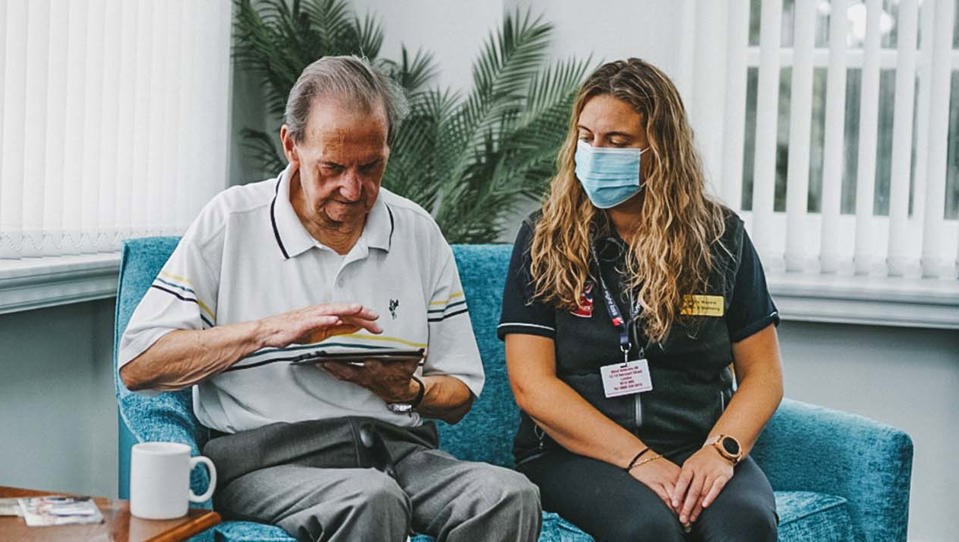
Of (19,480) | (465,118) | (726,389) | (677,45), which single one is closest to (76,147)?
(19,480)

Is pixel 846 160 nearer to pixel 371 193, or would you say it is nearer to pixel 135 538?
pixel 371 193

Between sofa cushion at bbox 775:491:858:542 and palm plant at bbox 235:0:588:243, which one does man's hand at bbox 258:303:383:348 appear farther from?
palm plant at bbox 235:0:588:243

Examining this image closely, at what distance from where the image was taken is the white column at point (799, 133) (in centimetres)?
341

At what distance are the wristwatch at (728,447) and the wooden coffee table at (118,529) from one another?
1.05m

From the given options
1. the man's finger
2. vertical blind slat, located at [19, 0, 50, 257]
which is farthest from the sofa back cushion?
vertical blind slat, located at [19, 0, 50, 257]

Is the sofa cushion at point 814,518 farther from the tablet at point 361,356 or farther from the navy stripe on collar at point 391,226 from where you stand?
the navy stripe on collar at point 391,226

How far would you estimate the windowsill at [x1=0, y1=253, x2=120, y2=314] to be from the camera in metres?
2.33

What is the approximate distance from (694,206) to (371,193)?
0.71m

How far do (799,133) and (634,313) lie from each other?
4.43ft

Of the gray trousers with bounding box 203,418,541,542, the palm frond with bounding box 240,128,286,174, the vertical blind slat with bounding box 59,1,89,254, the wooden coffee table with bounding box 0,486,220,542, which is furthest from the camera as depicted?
the palm frond with bounding box 240,128,286,174

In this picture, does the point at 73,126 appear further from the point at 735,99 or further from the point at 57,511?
the point at 735,99

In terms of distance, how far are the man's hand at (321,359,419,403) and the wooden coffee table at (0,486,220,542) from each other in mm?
427

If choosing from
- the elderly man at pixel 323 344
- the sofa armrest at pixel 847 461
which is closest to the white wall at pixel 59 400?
the elderly man at pixel 323 344

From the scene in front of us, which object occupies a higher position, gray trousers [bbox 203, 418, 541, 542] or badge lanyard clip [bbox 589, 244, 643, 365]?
badge lanyard clip [bbox 589, 244, 643, 365]
